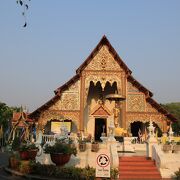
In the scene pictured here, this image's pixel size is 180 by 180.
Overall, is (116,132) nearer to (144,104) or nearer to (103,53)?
(144,104)

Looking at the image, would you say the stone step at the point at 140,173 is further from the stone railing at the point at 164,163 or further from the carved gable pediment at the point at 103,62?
the carved gable pediment at the point at 103,62

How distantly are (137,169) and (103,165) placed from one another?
5904 millimetres

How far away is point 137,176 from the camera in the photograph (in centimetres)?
1141

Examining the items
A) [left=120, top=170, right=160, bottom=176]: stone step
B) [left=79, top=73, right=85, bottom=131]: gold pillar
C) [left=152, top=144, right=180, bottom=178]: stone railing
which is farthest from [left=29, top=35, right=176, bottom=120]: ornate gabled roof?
[left=120, top=170, right=160, bottom=176]: stone step

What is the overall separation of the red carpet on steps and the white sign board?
4.97m

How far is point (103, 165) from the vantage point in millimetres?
6484

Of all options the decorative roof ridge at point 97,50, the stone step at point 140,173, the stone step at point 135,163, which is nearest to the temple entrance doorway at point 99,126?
the decorative roof ridge at point 97,50

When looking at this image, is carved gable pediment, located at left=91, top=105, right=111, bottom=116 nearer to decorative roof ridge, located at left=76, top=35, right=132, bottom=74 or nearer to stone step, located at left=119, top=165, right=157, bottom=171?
decorative roof ridge, located at left=76, top=35, right=132, bottom=74

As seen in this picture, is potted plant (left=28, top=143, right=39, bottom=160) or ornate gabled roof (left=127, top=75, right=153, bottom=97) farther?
ornate gabled roof (left=127, top=75, right=153, bottom=97)

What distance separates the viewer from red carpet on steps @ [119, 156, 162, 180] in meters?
11.4

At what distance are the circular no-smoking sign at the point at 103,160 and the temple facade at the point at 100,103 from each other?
53.9ft

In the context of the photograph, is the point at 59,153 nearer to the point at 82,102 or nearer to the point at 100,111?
the point at 82,102

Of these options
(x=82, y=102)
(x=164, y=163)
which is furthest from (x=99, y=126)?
(x=164, y=163)

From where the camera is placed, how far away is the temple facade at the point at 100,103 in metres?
23.2
